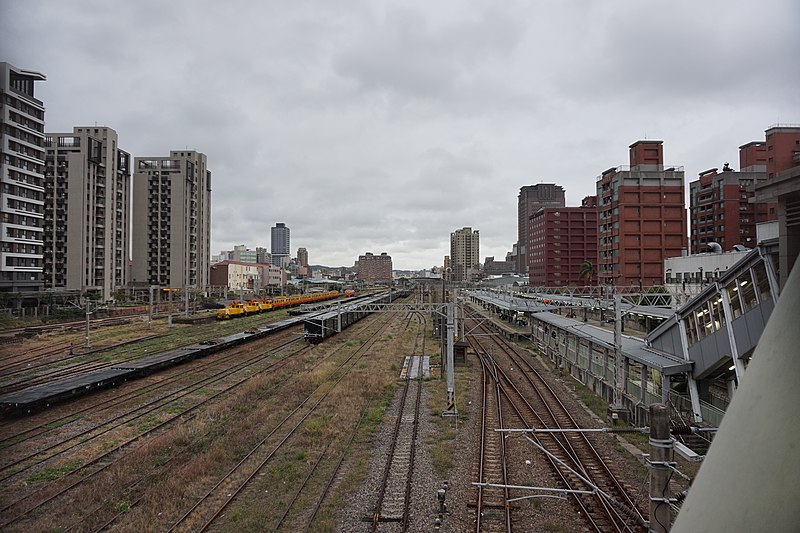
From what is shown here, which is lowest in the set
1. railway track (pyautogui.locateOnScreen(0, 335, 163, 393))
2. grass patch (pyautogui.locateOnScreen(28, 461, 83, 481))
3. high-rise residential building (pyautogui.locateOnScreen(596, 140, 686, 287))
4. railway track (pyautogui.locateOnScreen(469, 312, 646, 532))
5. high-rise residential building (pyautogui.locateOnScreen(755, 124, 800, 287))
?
railway track (pyautogui.locateOnScreen(469, 312, 646, 532))

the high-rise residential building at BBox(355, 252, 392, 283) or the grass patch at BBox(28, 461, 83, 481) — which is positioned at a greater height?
the high-rise residential building at BBox(355, 252, 392, 283)

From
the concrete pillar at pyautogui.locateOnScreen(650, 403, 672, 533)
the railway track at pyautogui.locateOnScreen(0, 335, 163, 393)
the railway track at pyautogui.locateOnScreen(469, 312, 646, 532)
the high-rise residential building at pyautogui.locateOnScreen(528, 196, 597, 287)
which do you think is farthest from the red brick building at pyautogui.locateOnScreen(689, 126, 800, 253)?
the railway track at pyautogui.locateOnScreen(0, 335, 163, 393)

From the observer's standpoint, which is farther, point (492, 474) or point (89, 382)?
point (89, 382)

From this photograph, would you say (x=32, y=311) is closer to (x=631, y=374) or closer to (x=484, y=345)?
(x=484, y=345)

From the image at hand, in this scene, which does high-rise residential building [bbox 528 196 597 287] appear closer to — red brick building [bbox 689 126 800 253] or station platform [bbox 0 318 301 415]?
red brick building [bbox 689 126 800 253]

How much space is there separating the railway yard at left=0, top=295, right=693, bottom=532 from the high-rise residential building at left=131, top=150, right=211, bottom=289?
43.1 m

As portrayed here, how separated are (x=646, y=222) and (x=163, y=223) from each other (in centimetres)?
5795

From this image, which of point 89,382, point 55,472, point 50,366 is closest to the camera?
point 55,472

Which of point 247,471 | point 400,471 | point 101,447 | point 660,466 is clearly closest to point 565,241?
point 400,471

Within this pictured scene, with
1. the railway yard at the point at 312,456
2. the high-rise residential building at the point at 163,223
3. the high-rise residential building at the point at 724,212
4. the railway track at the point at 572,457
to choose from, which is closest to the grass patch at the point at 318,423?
the railway yard at the point at 312,456

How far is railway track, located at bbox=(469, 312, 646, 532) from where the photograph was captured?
7.55 meters

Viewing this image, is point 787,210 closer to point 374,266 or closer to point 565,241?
point 565,241

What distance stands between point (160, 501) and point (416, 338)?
25.5 meters

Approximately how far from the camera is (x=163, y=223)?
200ft
